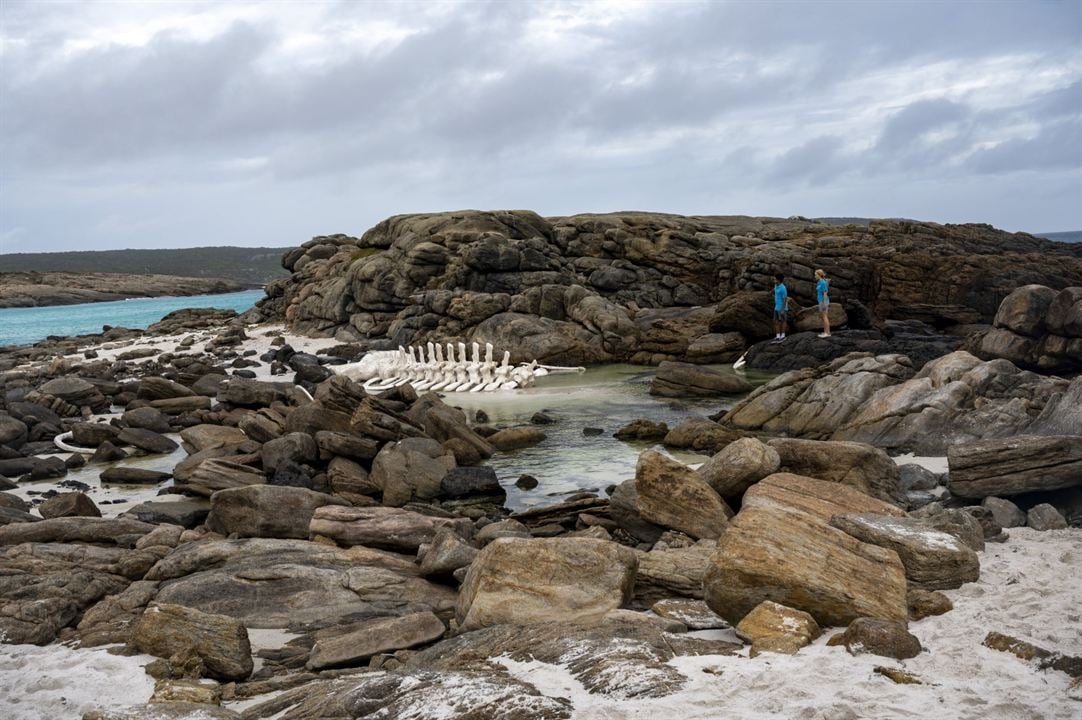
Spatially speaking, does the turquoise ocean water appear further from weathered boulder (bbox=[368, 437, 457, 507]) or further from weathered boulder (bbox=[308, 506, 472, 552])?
weathered boulder (bbox=[308, 506, 472, 552])

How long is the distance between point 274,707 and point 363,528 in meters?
4.75

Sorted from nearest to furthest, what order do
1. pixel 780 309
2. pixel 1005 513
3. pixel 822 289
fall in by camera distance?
pixel 1005 513
pixel 822 289
pixel 780 309

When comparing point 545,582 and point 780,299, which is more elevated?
point 780,299

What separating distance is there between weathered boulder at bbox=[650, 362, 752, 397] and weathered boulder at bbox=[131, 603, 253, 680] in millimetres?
18574

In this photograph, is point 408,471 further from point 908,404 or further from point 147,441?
point 908,404

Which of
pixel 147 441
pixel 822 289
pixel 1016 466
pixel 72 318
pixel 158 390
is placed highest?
pixel 822 289

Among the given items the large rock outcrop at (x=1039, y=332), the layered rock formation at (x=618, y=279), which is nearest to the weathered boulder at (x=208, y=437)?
the large rock outcrop at (x=1039, y=332)

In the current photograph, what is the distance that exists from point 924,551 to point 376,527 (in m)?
6.38

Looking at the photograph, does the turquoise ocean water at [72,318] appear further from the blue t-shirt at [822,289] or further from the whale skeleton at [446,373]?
the blue t-shirt at [822,289]

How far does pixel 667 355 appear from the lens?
114 ft

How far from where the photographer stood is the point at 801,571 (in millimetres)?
7309

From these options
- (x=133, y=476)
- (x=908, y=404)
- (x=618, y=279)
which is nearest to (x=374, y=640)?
(x=133, y=476)

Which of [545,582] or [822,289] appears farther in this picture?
[822,289]

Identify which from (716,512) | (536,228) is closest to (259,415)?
(716,512)
